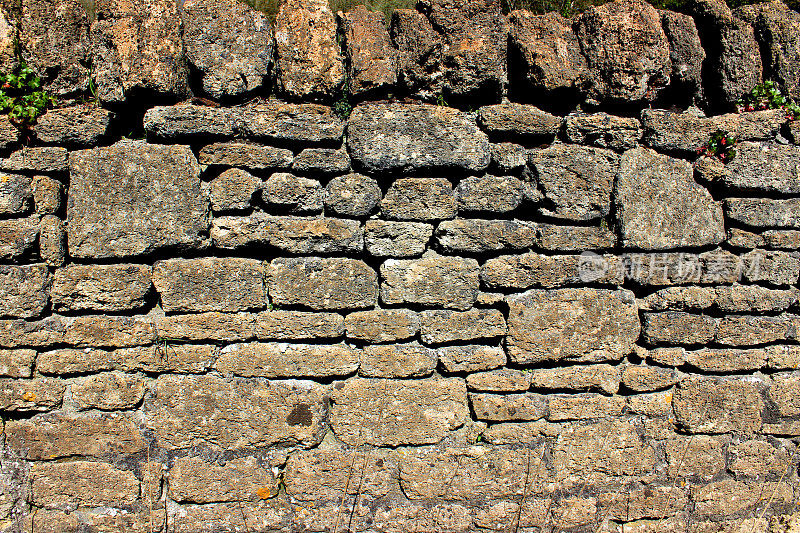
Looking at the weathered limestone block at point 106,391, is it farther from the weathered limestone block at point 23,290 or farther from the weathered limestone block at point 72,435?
the weathered limestone block at point 23,290

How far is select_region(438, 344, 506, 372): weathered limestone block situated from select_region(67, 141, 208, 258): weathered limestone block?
3.72 feet

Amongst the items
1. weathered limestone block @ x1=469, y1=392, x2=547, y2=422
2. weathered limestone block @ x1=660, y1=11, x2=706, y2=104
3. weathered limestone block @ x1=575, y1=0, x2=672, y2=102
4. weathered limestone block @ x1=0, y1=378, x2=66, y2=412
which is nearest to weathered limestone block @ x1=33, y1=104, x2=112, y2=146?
weathered limestone block @ x1=0, y1=378, x2=66, y2=412

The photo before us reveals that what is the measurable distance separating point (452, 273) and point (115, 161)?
1393 mm

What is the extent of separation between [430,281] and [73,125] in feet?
4.93

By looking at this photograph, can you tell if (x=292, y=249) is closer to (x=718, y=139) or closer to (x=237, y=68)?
(x=237, y=68)

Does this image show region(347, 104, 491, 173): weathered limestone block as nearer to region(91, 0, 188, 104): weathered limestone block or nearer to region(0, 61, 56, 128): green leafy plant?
region(91, 0, 188, 104): weathered limestone block

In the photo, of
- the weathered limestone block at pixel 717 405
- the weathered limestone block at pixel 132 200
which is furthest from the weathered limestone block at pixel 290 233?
the weathered limestone block at pixel 717 405

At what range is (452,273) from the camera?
2104mm

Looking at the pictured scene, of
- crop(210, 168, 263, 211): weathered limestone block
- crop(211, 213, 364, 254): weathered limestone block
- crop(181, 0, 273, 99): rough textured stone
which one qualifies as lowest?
crop(211, 213, 364, 254): weathered limestone block

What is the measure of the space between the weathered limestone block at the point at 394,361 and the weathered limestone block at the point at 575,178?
81cm

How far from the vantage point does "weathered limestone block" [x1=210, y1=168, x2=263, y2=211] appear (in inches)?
78.4

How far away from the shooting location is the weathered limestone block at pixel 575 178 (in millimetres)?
2137

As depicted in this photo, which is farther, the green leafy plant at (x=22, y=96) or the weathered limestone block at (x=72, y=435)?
the weathered limestone block at (x=72, y=435)

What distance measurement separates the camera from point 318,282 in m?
2.05
